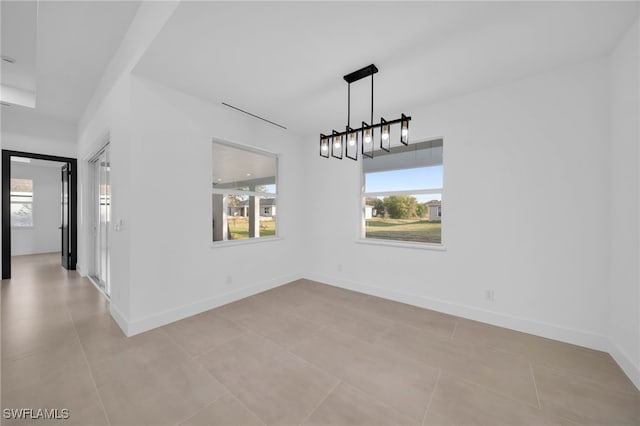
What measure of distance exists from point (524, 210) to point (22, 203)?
11.2 meters

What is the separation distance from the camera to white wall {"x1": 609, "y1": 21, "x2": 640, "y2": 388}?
1891mm

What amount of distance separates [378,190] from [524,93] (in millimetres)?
2019

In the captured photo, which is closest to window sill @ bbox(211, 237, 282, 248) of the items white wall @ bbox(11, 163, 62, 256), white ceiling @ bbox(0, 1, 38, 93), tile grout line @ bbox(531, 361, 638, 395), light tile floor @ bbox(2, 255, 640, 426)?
light tile floor @ bbox(2, 255, 640, 426)

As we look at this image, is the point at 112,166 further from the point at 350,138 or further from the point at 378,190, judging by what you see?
the point at 378,190

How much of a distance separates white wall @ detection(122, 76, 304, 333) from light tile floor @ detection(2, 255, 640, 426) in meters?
0.34

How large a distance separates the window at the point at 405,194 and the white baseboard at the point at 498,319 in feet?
2.62

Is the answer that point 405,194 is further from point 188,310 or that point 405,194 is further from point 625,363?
point 188,310

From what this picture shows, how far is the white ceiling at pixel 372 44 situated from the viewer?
1776mm

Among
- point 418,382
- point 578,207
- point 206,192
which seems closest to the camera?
point 418,382

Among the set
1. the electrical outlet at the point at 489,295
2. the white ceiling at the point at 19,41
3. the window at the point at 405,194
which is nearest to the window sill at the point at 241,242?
the window at the point at 405,194

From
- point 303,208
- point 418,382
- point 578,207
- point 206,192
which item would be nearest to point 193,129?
point 206,192

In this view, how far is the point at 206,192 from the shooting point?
10.5 feet

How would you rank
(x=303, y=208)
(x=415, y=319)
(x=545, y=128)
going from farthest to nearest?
(x=303, y=208) < (x=415, y=319) < (x=545, y=128)

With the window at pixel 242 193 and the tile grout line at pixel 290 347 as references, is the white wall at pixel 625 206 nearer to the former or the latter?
the tile grout line at pixel 290 347
